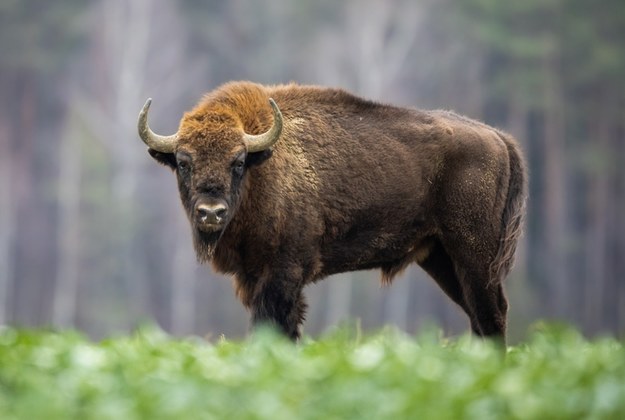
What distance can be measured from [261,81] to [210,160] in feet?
111

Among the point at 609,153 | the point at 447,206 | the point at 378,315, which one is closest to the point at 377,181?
the point at 447,206

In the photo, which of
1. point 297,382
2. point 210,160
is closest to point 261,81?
point 210,160

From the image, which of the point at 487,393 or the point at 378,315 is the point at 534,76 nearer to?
the point at 378,315

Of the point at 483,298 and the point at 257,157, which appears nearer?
the point at 257,157

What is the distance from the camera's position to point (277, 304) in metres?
9.53

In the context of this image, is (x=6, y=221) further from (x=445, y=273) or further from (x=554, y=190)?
(x=445, y=273)

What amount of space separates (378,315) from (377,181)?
102 feet

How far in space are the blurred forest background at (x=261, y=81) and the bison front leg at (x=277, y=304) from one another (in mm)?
31349

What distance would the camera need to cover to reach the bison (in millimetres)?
9617

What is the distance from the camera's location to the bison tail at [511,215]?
34.7 ft

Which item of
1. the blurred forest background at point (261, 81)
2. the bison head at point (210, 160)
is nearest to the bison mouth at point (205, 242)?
the bison head at point (210, 160)

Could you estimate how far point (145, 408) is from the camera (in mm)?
5305

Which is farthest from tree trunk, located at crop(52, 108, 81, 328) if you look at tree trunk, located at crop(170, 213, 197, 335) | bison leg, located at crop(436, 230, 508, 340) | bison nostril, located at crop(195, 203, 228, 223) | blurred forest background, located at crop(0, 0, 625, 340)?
bison nostril, located at crop(195, 203, 228, 223)

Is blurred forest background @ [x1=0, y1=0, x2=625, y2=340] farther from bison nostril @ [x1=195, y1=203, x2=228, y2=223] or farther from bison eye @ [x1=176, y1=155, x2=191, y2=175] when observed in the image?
bison nostril @ [x1=195, y1=203, x2=228, y2=223]
